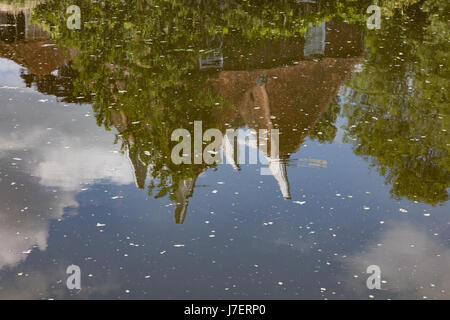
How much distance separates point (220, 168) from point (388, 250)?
10.6 feet

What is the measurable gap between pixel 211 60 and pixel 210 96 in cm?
281

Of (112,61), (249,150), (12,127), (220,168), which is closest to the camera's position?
(220,168)

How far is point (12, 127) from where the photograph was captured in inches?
442

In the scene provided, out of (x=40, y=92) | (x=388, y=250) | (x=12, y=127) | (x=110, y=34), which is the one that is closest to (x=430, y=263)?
(x=388, y=250)

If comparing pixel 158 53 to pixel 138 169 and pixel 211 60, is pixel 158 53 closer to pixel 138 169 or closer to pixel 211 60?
pixel 211 60

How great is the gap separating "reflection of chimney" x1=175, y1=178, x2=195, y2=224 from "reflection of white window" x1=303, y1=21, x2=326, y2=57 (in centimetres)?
882

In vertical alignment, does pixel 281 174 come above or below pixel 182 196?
above

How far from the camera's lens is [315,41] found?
18516 mm

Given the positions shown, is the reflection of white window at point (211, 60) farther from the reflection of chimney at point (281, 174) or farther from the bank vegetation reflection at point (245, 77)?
the reflection of chimney at point (281, 174)

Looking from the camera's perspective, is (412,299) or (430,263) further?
(430,263)

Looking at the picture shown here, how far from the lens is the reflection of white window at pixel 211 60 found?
15227mm

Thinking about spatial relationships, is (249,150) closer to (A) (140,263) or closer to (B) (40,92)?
(A) (140,263)

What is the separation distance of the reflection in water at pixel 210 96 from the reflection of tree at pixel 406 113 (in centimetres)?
4

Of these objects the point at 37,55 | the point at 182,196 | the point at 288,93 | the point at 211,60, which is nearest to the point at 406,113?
the point at 288,93
